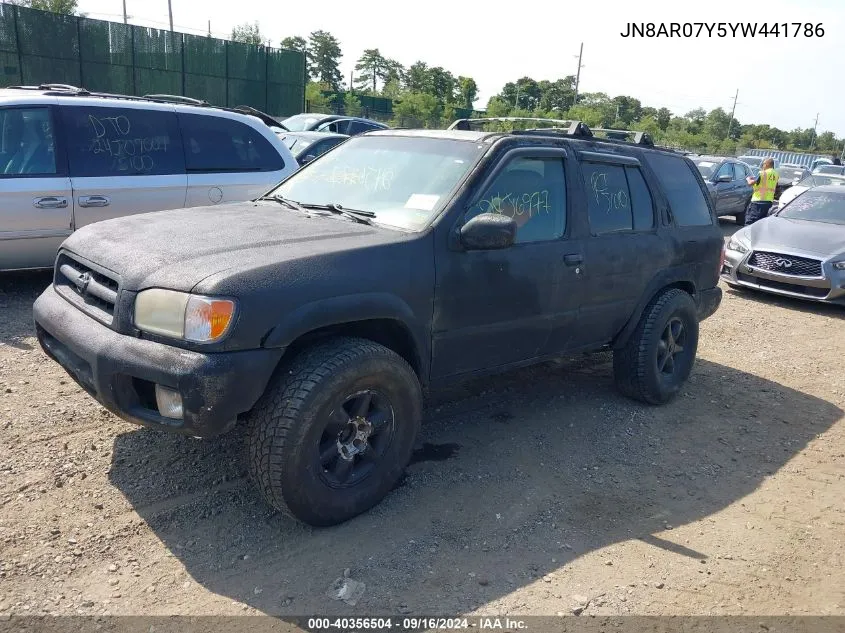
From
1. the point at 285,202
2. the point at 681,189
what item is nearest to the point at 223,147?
the point at 285,202

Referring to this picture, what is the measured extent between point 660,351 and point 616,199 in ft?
4.06

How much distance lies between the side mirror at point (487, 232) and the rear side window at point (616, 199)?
1083 mm

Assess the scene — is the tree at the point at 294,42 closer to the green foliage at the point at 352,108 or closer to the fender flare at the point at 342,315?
the green foliage at the point at 352,108

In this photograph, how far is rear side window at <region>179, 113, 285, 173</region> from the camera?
6.96 m

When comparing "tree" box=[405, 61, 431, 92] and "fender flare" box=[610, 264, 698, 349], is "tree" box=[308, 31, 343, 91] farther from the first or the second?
"fender flare" box=[610, 264, 698, 349]

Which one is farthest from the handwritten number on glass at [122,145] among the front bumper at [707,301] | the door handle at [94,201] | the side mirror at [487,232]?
the front bumper at [707,301]

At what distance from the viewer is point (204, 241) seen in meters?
3.38

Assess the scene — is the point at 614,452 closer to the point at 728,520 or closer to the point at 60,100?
the point at 728,520

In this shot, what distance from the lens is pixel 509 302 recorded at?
4.02m

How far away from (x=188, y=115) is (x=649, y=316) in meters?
4.81

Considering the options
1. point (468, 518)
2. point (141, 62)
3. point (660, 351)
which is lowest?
point (468, 518)


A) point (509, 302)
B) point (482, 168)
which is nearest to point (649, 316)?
point (509, 302)

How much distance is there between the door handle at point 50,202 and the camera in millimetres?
6027

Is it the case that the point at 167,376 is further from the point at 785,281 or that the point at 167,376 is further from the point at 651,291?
the point at 785,281
